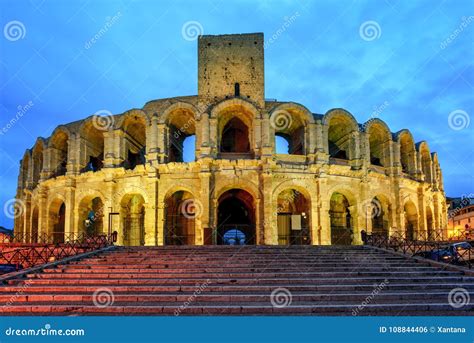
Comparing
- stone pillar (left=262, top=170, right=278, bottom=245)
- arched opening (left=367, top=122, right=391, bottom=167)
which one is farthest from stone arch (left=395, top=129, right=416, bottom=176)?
stone pillar (left=262, top=170, right=278, bottom=245)

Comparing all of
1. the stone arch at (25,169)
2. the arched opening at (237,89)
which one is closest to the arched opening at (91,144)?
the stone arch at (25,169)

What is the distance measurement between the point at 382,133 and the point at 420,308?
1972 cm

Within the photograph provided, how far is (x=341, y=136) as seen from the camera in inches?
1131

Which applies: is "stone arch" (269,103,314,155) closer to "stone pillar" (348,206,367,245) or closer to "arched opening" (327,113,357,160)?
"arched opening" (327,113,357,160)

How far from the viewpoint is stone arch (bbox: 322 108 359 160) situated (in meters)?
26.4

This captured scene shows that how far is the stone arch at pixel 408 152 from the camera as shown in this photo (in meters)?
29.6


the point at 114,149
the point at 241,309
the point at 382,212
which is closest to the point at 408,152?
the point at 382,212

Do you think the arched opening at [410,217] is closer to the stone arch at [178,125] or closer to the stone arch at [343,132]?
the stone arch at [343,132]

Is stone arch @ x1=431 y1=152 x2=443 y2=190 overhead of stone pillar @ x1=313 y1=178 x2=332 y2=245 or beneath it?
overhead

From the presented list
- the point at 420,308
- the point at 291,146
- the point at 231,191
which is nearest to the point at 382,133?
the point at 291,146

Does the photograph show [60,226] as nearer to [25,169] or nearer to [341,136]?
[25,169]

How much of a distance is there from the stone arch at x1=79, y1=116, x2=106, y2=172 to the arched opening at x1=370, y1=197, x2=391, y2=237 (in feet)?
56.4

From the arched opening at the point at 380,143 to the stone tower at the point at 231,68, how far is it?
7.70 m

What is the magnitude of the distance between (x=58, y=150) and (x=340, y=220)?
1911cm
